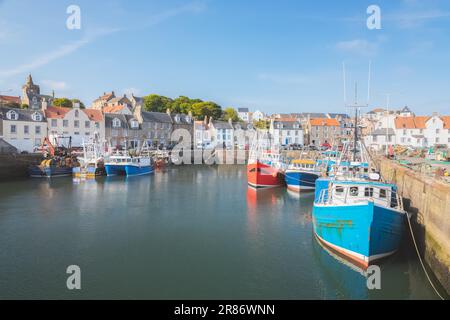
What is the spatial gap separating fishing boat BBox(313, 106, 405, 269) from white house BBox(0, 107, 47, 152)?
50878 mm

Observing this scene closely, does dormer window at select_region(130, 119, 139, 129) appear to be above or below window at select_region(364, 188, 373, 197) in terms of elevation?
above

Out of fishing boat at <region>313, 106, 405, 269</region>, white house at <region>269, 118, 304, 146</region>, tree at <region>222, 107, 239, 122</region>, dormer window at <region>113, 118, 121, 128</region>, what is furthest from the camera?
tree at <region>222, 107, 239, 122</region>

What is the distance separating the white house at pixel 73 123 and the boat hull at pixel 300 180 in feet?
125

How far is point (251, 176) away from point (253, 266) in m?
23.9

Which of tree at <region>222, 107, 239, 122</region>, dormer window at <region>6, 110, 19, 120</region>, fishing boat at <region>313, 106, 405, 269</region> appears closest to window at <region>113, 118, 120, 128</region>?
dormer window at <region>6, 110, 19, 120</region>

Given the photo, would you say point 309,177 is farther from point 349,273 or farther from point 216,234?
point 349,273

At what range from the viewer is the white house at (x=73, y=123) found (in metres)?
59.5

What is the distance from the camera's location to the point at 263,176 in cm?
3819

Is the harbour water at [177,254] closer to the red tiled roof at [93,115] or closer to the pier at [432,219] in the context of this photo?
the pier at [432,219]

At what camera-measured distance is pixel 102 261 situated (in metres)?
15.9

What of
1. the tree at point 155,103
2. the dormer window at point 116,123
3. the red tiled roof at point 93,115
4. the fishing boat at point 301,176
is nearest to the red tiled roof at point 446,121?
the fishing boat at point 301,176

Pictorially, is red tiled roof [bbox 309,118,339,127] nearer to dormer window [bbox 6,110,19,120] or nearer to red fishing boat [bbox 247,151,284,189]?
red fishing boat [bbox 247,151,284,189]

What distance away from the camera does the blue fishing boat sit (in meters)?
46.4
